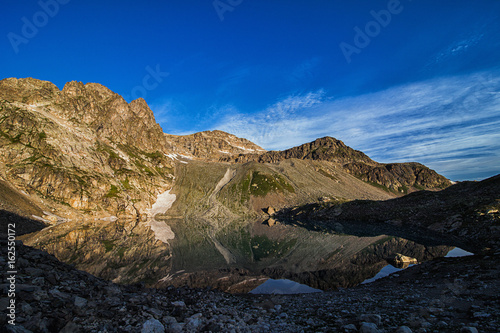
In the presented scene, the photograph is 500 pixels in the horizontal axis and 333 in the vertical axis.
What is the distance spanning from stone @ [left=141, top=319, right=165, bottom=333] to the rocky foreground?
0.13ft

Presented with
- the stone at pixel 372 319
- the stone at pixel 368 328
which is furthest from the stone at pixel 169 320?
the stone at pixel 372 319

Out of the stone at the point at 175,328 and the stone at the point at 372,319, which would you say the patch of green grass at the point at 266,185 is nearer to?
the stone at the point at 372,319

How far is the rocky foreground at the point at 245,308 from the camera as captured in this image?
842 cm

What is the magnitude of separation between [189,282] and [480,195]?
67.8 meters

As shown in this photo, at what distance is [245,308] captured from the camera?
15617 millimetres

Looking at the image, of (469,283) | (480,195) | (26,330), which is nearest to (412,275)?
(469,283)

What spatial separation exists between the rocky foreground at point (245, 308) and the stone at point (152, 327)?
40 mm

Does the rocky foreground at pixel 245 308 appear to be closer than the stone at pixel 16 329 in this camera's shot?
No

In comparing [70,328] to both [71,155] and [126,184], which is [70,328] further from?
[71,155]

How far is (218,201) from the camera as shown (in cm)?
15688

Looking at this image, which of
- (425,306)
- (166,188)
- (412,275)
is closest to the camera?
(425,306)

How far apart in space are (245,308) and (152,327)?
27.4ft

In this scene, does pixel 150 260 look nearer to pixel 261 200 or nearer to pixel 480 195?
pixel 480 195

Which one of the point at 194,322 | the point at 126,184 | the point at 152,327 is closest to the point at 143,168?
the point at 126,184
